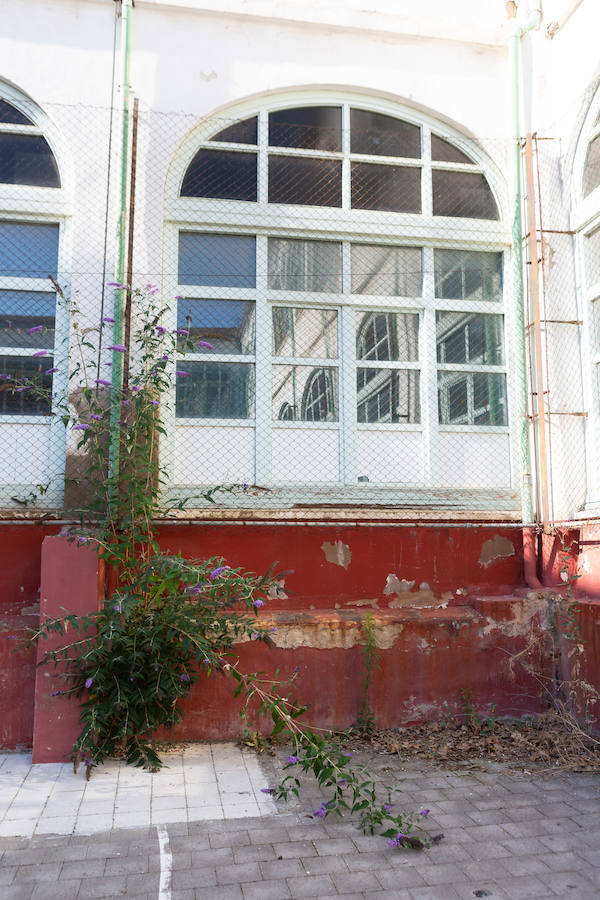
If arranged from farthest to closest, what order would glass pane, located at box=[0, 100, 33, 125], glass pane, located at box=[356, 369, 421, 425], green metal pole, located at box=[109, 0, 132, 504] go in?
glass pane, located at box=[356, 369, 421, 425] < glass pane, located at box=[0, 100, 33, 125] < green metal pole, located at box=[109, 0, 132, 504]

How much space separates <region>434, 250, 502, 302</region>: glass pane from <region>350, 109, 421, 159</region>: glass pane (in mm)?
987

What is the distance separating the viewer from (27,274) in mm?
5867

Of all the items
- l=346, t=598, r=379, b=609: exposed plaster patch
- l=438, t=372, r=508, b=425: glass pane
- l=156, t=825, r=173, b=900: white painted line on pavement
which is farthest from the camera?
l=438, t=372, r=508, b=425: glass pane

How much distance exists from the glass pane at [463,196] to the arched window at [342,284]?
0.04 feet

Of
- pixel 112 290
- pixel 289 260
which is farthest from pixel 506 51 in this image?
pixel 112 290

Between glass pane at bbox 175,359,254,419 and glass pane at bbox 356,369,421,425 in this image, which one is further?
glass pane at bbox 356,369,421,425

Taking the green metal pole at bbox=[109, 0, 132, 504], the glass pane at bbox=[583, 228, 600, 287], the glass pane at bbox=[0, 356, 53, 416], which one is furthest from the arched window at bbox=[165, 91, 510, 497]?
the glass pane at bbox=[0, 356, 53, 416]

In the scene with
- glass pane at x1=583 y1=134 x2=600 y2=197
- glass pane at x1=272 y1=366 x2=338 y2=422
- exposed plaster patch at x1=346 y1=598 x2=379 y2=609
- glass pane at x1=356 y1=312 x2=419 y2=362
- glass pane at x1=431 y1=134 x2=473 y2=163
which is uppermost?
glass pane at x1=431 y1=134 x2=473 y2=163

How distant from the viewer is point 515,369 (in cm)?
623

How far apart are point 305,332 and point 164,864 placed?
4.11m

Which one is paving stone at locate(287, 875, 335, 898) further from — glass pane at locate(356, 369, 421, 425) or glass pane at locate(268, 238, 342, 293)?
glass pane at locate(268, 238, 342, 293)

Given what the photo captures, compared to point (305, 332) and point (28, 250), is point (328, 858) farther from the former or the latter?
point (28, 250)

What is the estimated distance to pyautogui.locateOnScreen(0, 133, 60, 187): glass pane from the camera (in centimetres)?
596

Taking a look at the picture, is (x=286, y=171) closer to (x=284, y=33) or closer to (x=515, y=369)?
(x=284, y=33)
